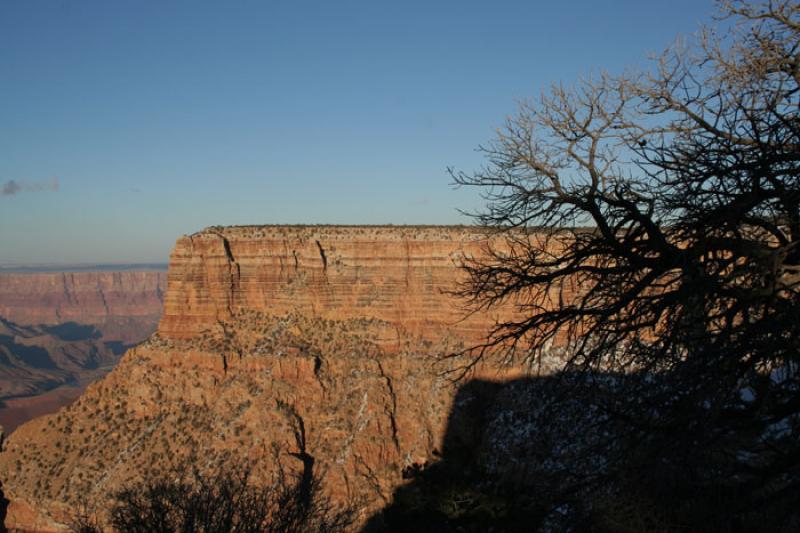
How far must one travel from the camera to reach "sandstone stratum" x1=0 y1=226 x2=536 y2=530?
34.9 metres

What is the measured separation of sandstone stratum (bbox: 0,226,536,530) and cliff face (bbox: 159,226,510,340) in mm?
82

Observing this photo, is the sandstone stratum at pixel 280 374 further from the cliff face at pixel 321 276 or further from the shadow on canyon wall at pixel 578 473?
the shadow on canyon wall at pixel 578 473

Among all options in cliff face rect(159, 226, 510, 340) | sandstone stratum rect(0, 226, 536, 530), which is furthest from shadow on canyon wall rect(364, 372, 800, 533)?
cliff face rect(159, 226, 510, 340)

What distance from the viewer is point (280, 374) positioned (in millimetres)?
38188

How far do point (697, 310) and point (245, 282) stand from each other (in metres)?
39.2

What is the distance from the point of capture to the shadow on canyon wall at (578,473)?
534 cm

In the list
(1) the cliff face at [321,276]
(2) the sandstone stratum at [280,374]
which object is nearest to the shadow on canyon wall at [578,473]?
(2) the sandstone stratum at [280,374]

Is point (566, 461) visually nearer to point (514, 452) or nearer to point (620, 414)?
point (514, 452)

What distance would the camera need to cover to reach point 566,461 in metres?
27.8

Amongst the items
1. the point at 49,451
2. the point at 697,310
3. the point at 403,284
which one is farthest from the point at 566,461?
the point at 49,451

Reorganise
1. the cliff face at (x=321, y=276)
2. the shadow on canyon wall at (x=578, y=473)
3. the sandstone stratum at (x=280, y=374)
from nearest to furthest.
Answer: the shadow on canyon wall at (x=578, y=473) → the sandstone stratum at (x=280, y=374) → the cliff face at (x=321, y=276)

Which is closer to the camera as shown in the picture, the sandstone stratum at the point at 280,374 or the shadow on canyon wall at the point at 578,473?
the shadow on canyon wall at the point at 578,473

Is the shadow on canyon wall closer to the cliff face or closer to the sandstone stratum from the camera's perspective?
the sandstone stratum

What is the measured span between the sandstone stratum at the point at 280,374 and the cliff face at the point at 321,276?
8 cm
